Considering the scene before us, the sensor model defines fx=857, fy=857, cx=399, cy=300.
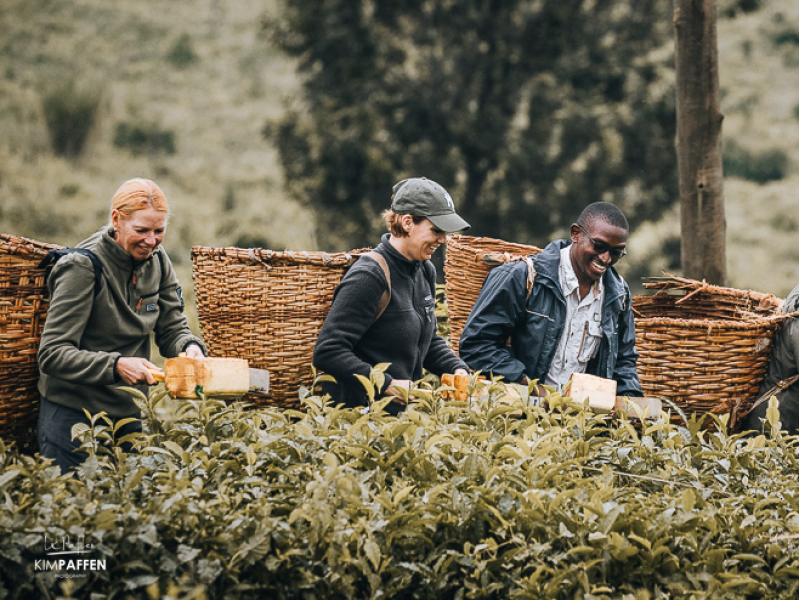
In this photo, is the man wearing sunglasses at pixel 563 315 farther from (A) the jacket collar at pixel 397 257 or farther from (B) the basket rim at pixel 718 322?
(A) the jacket collar at pixel 397 257

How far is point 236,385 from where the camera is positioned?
8.46 feet

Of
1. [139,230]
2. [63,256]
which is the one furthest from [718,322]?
[63,256]

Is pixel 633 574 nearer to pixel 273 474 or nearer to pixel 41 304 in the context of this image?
pixel 273 474

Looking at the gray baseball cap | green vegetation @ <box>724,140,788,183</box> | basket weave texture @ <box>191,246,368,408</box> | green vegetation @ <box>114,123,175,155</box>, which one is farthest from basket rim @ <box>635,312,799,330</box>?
green vegetation @ <box>114,123,175,155</box>

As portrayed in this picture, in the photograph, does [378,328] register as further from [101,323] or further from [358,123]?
[358,123]

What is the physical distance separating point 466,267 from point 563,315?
0.67 m

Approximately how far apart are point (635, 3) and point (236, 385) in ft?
33.7

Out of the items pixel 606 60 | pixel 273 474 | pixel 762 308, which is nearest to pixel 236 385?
pixel 273 474

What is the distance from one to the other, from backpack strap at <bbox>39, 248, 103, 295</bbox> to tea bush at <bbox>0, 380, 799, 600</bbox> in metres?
0.77

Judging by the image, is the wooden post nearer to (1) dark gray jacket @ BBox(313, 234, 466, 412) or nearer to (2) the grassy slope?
(1) dark gray jacket @ BBox(313, 234, 466, 412)

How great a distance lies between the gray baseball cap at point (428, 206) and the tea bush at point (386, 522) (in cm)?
118

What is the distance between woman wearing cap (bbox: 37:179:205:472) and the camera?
2.61m

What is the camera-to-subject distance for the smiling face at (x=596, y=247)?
3400 mm

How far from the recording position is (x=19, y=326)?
8.80ft
